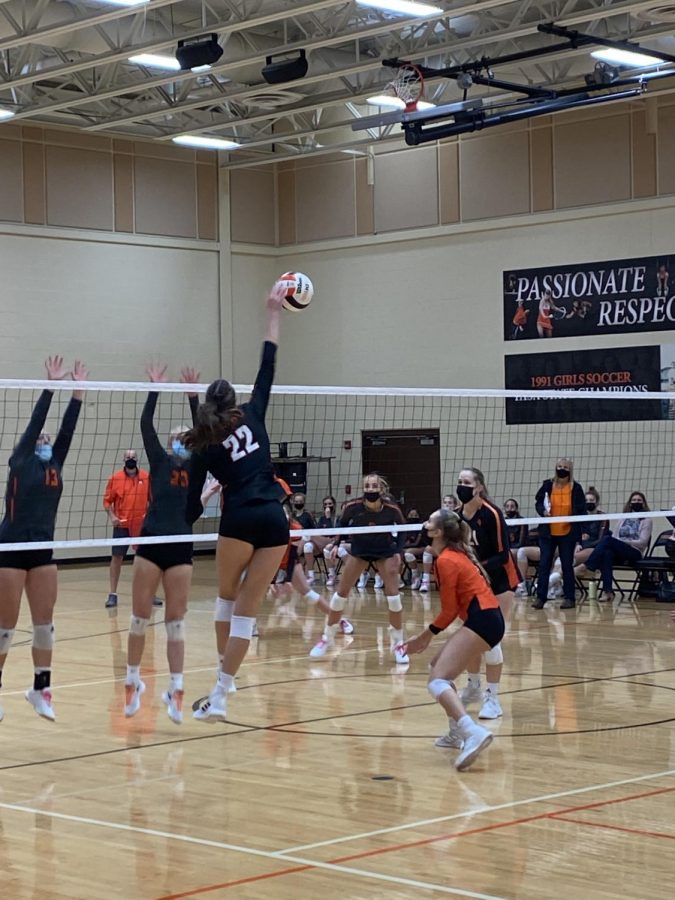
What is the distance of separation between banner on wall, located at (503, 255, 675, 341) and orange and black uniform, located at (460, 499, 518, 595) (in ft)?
36.5

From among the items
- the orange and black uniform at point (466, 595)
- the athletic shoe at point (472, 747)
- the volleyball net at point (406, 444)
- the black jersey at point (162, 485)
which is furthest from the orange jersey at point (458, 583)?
the volleyball net at point (406, 444)

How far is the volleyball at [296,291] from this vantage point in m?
7.34

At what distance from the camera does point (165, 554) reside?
335 inches

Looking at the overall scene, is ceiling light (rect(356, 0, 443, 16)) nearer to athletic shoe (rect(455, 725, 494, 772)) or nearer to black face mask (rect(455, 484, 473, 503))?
black face mask (rect(455, 484, 473, 503))

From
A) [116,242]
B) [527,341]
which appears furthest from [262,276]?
[527,341]

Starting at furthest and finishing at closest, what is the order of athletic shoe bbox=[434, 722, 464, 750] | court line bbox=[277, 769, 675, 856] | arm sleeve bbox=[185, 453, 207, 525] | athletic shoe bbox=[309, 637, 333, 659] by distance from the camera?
athletic shoe bbox=[309, 637, 333, 659] → athletic shoe bbox=[434, 722, 464, 750] → arm sleeve bbox=[185, 453, 207, 525] → court line bbox=[277, 769, 675, 856]

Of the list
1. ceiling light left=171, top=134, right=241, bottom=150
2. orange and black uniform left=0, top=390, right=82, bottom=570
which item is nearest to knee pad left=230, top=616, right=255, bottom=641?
orange and black uniform left=0, top=390, right=82, bottom=570

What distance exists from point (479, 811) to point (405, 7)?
435 inches

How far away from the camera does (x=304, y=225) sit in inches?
955

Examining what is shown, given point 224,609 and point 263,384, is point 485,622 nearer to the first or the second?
point 224,609

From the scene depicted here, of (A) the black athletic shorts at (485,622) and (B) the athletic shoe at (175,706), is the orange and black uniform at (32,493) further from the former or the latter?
(A) the black athletic shorts at (485,622)

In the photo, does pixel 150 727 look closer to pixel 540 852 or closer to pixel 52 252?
pixel 540 852

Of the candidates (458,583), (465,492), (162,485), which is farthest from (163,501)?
(465,492)

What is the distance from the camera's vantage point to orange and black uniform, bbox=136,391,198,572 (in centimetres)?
841
